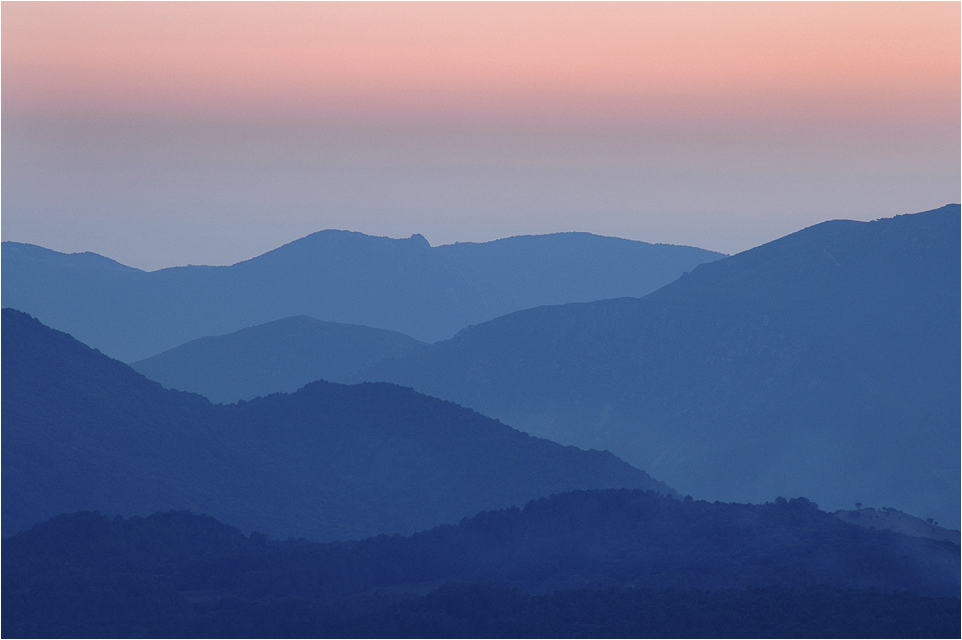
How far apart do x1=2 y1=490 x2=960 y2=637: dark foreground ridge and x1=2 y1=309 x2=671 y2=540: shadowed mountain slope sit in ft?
58.2

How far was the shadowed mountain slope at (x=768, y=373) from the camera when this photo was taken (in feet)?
490

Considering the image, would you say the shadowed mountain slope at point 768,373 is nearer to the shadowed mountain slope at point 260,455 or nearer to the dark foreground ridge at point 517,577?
the shadowed mountain slope at point 260,455

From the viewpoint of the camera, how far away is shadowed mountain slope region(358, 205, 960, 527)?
14925 cm

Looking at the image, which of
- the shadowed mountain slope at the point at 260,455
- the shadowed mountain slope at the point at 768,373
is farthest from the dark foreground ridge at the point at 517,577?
the shadowed mountain slope at the point at 768,373

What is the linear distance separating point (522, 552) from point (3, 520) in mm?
40670

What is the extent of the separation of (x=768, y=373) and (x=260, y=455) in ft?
258

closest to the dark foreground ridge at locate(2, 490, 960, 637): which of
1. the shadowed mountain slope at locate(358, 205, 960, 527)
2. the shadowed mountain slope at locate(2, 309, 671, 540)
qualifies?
the shadowed mountain slope at locate(2, 309, 671, 540)

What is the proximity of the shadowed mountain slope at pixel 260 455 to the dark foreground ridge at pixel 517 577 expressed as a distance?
17.7 m

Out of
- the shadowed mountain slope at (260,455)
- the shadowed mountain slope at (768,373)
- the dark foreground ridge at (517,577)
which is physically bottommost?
the dark foreground ridge at (517,577)

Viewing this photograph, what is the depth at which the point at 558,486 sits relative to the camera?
113188 mm

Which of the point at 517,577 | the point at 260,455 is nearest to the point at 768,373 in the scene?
the point at 260,455

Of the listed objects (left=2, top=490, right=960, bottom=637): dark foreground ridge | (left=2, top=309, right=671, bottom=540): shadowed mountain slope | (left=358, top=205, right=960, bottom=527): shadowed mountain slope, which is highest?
(left=358, top=205, right=960, bottom=527): shadowed mountain slope

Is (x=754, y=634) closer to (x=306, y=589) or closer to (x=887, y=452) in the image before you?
(x=306, y=589)

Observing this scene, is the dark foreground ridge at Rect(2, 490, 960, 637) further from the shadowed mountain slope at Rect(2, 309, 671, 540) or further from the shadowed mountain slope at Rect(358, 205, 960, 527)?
the shadowed mountain slope at Rect(358, 205, 960, 527)
